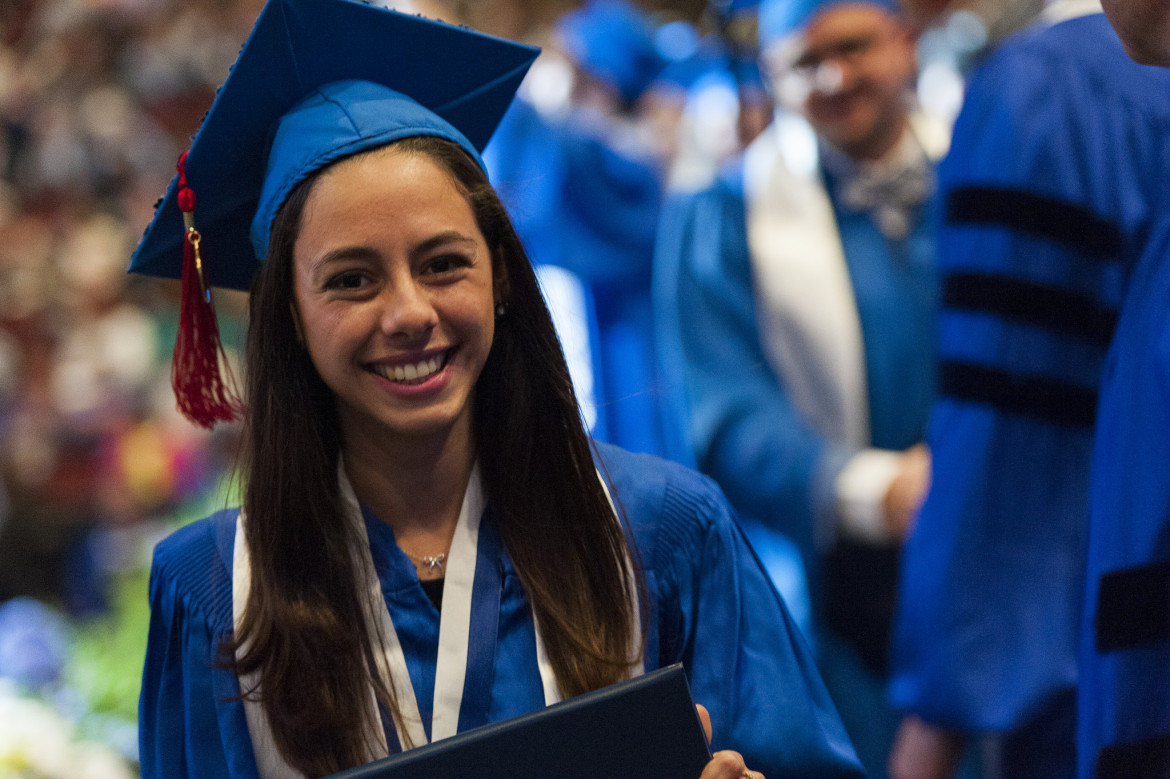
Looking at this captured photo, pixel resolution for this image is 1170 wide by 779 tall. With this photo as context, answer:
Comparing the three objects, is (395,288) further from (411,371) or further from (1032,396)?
(1032,396)

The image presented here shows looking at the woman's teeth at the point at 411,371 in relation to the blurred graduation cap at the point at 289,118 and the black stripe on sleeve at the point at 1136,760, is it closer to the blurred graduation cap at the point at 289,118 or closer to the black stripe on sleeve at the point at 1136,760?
the blurred graduation cap at the point at 289,118

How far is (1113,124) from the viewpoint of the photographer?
5.39ft

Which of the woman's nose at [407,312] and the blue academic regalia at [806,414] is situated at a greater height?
the woman's nose at [407,312]

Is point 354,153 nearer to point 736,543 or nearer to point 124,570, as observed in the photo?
point 736,543

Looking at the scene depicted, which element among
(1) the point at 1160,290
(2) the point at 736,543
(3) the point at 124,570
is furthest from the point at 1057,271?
(3) the point at 124,570

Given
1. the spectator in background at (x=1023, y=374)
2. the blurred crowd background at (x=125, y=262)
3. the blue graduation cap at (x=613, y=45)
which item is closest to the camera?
the spectator in background at (x=1023, y=374)

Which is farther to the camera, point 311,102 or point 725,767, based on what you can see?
point 311,102

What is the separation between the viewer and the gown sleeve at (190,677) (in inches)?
54.5

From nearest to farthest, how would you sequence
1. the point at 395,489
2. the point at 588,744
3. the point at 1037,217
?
the point at 588,744 → the point at 395,489 → the point at 1037,217

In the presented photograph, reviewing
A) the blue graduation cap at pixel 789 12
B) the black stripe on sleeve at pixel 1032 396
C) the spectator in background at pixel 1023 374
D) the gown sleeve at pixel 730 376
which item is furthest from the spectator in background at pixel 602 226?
the black stripe on sleeve at pixel 1032 396

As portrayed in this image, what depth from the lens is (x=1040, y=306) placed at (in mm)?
1799

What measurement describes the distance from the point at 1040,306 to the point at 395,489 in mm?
1043

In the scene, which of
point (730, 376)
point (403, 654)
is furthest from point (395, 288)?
point (730, 376)

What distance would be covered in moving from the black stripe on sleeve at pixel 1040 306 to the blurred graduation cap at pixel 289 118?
0.85m
